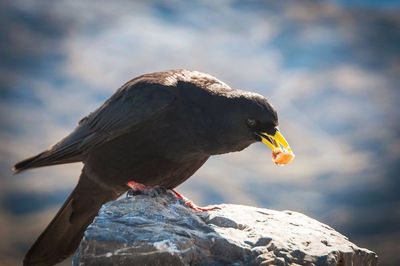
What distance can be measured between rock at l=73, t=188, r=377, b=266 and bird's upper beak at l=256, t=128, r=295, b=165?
694 mm

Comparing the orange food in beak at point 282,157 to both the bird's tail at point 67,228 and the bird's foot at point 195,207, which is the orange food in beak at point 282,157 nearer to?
the bird's foot at point 195,207

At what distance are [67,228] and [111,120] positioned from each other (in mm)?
1571

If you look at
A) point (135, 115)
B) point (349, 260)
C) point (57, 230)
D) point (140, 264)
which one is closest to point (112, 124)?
point (135, 115)

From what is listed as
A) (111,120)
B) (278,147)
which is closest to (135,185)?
(111,120)

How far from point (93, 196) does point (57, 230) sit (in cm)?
68

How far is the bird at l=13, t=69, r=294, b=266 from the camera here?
19.6 ft

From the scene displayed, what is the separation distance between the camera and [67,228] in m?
7.13

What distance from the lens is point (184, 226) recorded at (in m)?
5.47

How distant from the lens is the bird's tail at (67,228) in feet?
22.9

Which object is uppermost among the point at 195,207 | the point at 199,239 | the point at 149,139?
the point at 149,139

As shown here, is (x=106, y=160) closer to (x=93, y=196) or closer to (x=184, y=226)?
(x=93, y=196)

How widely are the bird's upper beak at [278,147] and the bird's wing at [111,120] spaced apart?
1.16 meters

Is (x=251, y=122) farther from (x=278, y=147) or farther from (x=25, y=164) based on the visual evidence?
(x=25, y=164)

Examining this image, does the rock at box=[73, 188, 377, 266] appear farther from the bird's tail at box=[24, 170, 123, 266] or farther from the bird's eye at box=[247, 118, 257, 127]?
the bird's tail at box=[24, 170, 123, 266]
